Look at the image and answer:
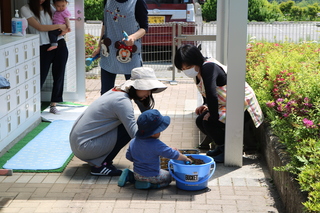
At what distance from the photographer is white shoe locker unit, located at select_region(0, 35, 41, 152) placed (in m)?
5.80

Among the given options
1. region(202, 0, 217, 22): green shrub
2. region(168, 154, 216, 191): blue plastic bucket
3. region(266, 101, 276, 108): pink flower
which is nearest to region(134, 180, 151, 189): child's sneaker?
region(168, 154, 216, 191): blue plastic bucket

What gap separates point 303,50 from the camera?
7906 millimetres

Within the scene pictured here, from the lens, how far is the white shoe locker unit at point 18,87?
5.80m

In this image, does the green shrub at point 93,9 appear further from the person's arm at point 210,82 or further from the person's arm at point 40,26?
the person's arm at point 210,82

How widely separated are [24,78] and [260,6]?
20.1 m

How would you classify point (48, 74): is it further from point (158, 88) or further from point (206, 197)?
point (206, 197)

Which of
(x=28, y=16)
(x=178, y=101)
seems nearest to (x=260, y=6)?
(x=178, y=101)

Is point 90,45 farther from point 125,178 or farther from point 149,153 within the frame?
point 149,153

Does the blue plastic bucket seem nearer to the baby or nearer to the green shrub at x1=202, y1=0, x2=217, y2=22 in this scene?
the baby

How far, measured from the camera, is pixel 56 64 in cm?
779

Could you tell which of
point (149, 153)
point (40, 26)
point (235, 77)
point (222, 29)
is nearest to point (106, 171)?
point (149, 153)

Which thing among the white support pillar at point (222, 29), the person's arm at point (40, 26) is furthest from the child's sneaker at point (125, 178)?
the person's arm at point (40, 26)

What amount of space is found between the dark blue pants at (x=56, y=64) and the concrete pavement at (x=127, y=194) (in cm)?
235

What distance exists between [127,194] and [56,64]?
364cm
